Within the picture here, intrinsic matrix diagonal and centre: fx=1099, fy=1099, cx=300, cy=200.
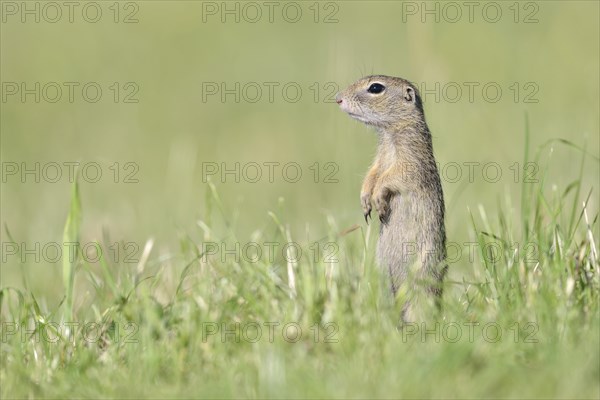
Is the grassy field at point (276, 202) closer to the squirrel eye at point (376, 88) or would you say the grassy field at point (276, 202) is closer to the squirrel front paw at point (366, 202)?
the squirrel front paw at point (366, 202)

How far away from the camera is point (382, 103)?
6.43 m

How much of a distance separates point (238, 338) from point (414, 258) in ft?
5.02

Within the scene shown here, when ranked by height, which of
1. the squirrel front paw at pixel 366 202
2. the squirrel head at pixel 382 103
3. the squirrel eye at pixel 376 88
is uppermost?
the squirrel eye at pixel 376 88

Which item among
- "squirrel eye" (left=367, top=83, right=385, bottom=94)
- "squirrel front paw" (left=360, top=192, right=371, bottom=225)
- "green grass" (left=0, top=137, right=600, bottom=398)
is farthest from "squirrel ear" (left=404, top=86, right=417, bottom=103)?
"green grass" (left=0, top=137, right=600, bottom=398)

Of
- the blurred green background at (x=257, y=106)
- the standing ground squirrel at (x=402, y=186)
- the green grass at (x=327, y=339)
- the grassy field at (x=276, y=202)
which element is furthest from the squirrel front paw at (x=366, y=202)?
the blurred green background at (x=257, y=106)

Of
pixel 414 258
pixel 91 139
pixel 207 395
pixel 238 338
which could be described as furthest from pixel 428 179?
pixel 91 139

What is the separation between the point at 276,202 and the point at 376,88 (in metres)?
5.53

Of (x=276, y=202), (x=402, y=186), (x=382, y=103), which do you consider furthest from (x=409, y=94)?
(x=276, y=202)

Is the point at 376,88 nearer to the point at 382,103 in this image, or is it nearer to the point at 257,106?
the point at 382,103

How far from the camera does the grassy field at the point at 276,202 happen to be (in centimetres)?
423

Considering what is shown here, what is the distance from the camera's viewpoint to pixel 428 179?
606 centimetres

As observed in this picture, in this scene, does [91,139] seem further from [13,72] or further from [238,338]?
[238,338]

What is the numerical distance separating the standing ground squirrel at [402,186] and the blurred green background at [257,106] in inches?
95.0

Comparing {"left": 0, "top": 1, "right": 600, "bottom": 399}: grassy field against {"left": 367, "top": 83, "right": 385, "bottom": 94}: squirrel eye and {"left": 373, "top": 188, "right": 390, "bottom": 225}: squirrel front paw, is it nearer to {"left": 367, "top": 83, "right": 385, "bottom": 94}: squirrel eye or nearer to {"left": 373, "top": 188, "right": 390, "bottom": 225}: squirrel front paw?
{"left": 373, "top": 188, "right": 390, "bottom": 225}: squirrel front paw
